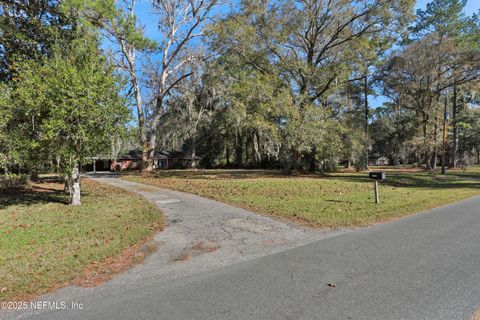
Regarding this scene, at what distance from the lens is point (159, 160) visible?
4681 centimetres

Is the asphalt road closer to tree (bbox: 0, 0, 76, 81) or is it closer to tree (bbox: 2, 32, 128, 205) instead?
tree (bbox: 2, 32, 128, 205)

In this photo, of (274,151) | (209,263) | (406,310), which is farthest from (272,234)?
(274,151)

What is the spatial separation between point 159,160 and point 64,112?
131 feet

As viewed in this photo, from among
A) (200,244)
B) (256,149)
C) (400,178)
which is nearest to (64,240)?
(200,244)

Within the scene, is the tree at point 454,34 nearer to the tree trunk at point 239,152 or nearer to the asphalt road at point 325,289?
the tree trunk at point 239,152

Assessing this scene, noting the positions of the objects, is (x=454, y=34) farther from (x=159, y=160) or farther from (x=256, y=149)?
(x=159, y=160)

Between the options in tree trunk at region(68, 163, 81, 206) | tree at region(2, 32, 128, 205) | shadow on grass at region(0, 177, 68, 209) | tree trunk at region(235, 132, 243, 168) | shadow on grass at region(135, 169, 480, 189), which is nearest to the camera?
tree at region(2, 32, 128, 205)

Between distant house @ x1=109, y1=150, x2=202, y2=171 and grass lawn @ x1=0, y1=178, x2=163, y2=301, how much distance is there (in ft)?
112

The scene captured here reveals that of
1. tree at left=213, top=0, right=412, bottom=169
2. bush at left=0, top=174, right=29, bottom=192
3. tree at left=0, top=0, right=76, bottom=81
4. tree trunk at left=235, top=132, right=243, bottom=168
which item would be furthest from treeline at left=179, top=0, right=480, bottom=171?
bush at left=0, top=174, right=29, bottom=192

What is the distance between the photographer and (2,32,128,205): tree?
7828mm

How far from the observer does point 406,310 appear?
3.02m

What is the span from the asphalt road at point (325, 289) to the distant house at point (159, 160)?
39.3m

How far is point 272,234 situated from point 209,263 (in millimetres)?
2164

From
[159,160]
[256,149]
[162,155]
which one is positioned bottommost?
[159,160]
